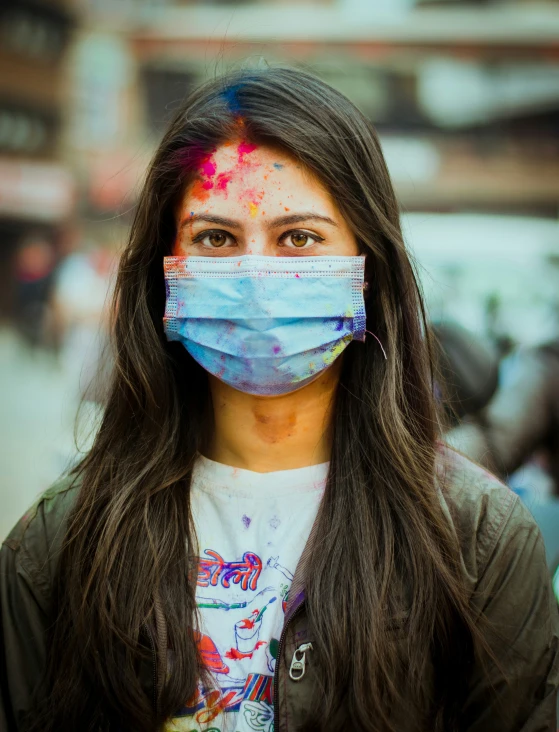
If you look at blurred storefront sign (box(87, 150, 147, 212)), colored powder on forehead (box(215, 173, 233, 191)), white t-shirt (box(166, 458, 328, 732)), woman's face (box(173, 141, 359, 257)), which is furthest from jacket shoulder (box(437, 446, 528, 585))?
blurred storefront sign (box(87, 150, 147, 212))

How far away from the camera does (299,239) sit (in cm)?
168

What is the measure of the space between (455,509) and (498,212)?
9.53 metres

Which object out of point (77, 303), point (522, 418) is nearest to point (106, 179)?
point (77, 303)

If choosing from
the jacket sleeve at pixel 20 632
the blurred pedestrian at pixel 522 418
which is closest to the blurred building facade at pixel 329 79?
the blurred pedestrian at pixel 522 418

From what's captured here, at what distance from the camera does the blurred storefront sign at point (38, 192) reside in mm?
13203

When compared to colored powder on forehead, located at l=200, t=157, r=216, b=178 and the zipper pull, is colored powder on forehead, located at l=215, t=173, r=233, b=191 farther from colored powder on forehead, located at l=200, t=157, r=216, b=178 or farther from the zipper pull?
the zipper pull

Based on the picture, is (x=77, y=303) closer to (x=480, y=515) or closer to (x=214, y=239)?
(x=214, y=239)

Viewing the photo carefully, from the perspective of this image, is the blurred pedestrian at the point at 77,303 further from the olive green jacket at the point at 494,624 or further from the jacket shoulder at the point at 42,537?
the olive green jacket at the point at 494,624

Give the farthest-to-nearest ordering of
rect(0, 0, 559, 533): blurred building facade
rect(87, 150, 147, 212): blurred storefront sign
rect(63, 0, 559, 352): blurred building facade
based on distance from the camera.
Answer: rect(87, 150, 147, 212): blurred storefront sign < rect(63, 0, 559, 352): blurred building facade < rect(0, 0, 559, 533): blurred building facade

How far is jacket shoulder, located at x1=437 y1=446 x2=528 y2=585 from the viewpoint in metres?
1.55

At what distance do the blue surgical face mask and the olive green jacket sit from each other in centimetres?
42

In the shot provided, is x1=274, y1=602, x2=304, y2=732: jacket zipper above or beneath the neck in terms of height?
beneath

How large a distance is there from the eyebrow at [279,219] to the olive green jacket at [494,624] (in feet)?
2.25

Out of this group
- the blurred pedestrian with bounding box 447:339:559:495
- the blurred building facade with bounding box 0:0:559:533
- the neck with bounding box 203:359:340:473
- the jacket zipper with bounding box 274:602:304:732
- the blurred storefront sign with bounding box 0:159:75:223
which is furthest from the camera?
the blurred storefront sign with bounding box 0:159:75:223
